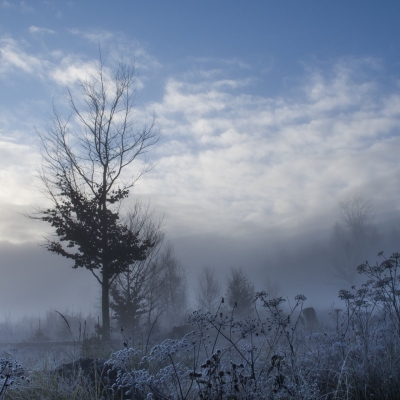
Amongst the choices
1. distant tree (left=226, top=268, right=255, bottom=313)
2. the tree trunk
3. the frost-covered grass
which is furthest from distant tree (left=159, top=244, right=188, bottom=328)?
the frost-covered grass

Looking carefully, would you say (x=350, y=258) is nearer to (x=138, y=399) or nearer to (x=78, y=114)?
(x=78, y=114)

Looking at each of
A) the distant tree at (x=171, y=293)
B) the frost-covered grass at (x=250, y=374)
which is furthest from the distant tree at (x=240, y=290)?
the frost-covered grass at (x=250, y=374)

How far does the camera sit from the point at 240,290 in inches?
1073

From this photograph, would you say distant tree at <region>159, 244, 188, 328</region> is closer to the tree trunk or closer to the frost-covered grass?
the tree trunk

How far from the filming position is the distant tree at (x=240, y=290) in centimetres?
→ 2624

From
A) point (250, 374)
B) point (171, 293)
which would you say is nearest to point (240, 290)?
point (171, 293)

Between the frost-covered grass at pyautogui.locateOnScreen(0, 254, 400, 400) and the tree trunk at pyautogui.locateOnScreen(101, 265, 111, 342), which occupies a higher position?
the tree trunk at pyautogui.locateOnScreen(101, 265, 111, 342)

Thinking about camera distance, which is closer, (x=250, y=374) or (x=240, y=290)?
(x=250, y=374)

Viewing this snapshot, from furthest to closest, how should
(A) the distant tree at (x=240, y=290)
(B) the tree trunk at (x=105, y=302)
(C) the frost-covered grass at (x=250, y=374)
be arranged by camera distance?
(A) the distant tree at (x=240, y=290) < (B) the tree trunk at (x=105, y=302) < (C) the frost-covered grass at (x=250, y=374)

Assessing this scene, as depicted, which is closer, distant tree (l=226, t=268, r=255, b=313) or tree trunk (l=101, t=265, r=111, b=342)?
tree trunk (l=101, t=265, r=111, b=342)

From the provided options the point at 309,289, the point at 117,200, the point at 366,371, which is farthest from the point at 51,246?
the point at 309,289

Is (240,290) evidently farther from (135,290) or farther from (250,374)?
(250,374)

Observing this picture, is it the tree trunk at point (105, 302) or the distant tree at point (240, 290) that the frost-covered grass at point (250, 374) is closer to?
the tree trunk at point (105, 302)

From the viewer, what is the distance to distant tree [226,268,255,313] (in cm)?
2624
